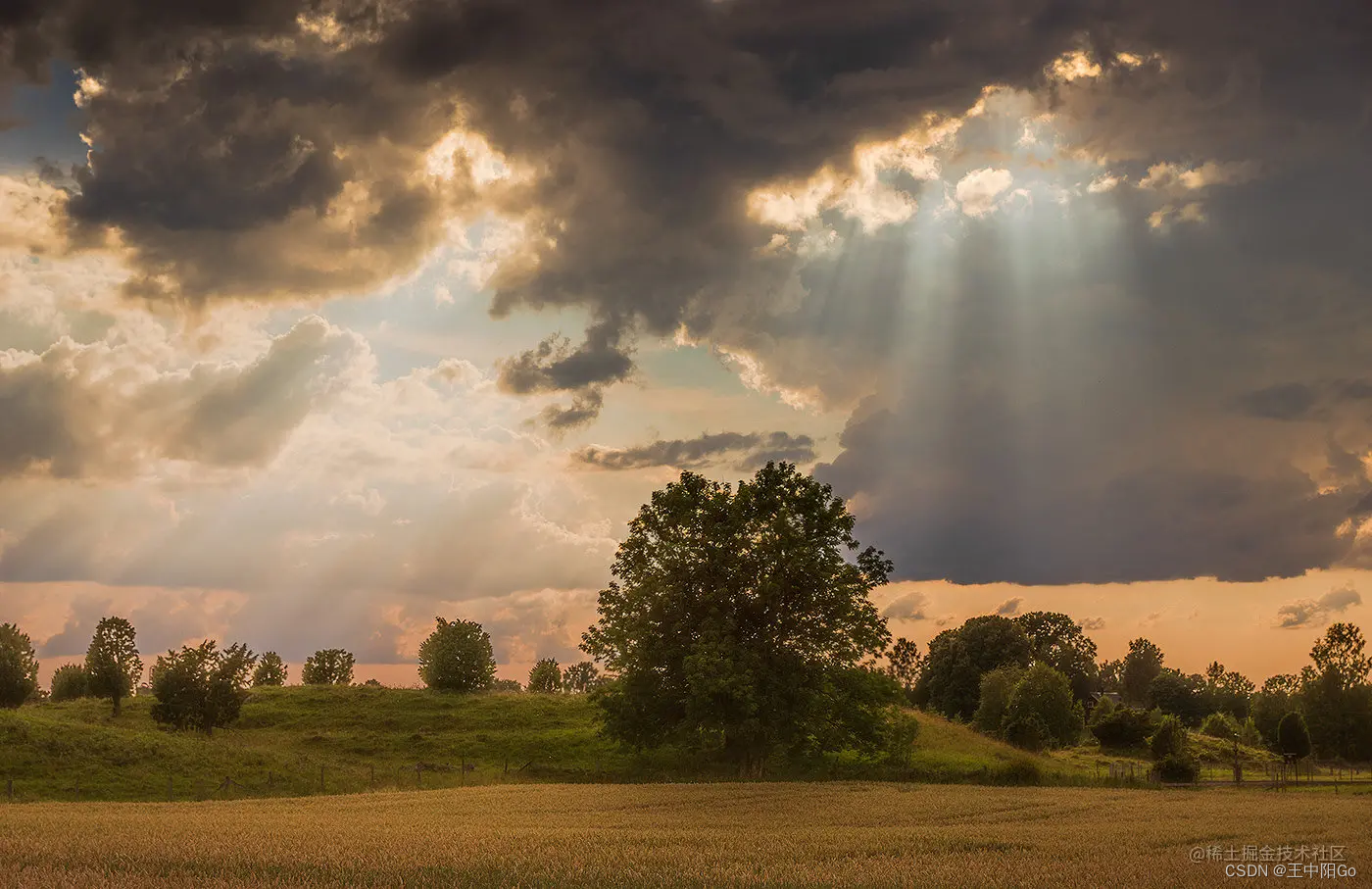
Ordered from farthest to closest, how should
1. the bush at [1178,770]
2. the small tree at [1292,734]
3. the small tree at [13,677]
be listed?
the small tree at [1292,734] < the small tree at [13,677] < the bush at [1178,770]

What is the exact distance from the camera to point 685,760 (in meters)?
63.8

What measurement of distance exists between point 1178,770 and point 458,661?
58.2 metres

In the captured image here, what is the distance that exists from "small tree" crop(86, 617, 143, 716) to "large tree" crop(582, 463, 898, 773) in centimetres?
4305

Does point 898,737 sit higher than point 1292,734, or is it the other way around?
point 898,737

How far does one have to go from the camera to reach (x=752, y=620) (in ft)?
198

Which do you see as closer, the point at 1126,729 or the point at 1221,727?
the point at 1126,729

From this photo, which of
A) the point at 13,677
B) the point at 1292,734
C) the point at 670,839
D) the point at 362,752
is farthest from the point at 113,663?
the point at 1292,734

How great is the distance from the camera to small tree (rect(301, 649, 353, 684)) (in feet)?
438

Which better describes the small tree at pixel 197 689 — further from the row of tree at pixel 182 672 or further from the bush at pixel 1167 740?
the bush at pixel 1167 740

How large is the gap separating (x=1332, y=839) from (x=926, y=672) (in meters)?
124

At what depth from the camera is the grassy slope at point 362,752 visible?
57562mm

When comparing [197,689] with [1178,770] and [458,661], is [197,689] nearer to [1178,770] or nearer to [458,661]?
[458,661]

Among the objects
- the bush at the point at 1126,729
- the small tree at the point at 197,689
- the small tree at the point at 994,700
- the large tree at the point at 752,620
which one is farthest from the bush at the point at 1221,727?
the small tree at the point at 197,689

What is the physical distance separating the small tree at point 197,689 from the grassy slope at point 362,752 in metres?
1.76
